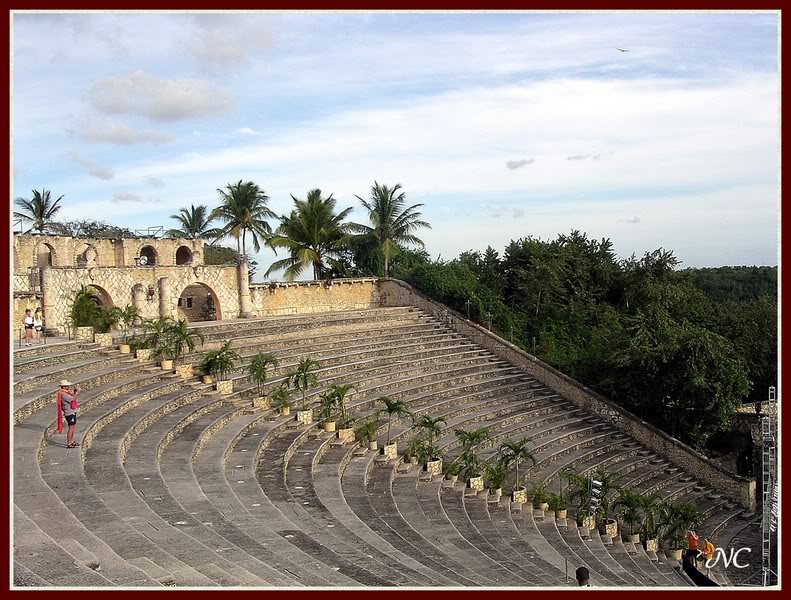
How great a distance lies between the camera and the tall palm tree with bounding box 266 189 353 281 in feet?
80.9

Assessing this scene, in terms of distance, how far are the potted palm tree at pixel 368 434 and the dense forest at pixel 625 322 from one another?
316 inches

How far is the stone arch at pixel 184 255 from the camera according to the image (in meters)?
24.4

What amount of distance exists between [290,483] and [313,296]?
45.1ft

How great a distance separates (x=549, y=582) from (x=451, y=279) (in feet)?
54.0

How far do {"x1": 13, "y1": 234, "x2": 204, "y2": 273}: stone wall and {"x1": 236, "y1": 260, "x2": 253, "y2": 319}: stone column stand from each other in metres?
1.29

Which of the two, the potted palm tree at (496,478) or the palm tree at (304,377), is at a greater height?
the palm tree at (304,377)

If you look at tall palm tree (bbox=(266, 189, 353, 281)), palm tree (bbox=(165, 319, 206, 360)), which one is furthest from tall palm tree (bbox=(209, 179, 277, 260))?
palm tree (bbox=(165, 319, 206, 360))

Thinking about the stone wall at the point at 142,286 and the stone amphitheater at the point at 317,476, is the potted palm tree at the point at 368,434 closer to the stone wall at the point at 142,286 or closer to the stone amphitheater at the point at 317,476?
the stone amphitheater at the point at 317,476

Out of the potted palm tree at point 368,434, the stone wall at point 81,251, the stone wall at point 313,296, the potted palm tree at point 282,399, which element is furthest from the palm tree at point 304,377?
the stone wall at point 313,296

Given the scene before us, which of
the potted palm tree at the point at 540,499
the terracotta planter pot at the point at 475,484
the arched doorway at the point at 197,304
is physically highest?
the arched doorway at the point at 197,304

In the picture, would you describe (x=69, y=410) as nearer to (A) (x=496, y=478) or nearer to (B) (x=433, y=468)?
(B) (x=433, y=468)

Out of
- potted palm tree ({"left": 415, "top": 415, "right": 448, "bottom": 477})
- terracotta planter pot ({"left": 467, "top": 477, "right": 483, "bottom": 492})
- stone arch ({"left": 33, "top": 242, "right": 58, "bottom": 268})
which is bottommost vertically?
terracotta planter pot ({"left": 467, "top": 477, "right": 483, "bottom": 492})

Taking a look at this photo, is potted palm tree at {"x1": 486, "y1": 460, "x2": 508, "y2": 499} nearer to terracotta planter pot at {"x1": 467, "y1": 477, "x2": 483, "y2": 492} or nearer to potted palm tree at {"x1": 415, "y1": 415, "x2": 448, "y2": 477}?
terracotta planter pot at {"x1": 467, "y1": 477, "x2": 483, "y2": 492}

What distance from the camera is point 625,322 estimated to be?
21500mm
